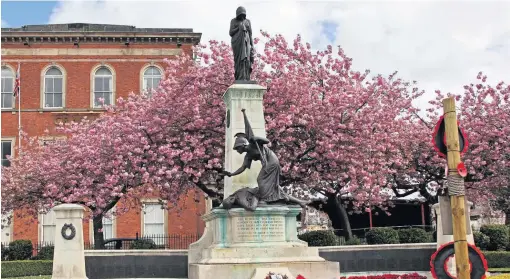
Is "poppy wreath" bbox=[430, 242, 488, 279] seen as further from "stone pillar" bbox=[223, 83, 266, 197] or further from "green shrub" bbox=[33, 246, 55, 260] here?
"green shrub" bbox=[33, 246, 55, 260]

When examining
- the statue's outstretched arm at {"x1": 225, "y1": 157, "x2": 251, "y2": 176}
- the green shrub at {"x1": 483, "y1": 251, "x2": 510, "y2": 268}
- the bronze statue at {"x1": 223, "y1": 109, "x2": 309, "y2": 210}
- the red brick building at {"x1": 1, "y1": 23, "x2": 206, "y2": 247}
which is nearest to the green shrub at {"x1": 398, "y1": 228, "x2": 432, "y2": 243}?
the green shrub at {"x1": 483, "y1": 251, "x2": 510, "y2": 268}

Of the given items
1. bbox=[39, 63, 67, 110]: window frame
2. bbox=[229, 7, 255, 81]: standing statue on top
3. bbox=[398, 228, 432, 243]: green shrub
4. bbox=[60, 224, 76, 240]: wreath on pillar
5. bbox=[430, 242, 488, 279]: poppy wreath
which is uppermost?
bbox=[39, 63, 67, 110]: window frame

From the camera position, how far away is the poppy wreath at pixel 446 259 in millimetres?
7527

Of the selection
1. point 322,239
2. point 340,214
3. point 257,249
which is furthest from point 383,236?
point 257,249

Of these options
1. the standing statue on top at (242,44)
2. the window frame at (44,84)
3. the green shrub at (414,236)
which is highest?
the window frame at (44,84)

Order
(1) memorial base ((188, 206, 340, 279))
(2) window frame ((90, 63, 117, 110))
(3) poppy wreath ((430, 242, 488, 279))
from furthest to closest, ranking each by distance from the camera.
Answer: (2) window frame ((90, 63, 117, 110)) < (1) memorial base ((188, 206, 340, 279)) < (3) poppy wreath ((430, 242, 488, 279))

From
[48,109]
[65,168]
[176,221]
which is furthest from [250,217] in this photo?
[48,109]

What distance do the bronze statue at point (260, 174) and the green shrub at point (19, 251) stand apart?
46.3 ft

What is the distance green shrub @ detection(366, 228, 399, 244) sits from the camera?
25906mm

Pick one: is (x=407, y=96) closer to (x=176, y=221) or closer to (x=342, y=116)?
(x=342, y=116)

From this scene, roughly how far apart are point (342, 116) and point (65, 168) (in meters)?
11.4

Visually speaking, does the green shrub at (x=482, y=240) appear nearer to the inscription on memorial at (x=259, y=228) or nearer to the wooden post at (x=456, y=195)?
the inscription on memorial at (x=259, y=228)

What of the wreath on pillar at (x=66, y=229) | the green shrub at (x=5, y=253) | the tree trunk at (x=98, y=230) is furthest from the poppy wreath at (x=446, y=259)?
the green shrub at (x=5, y=253)

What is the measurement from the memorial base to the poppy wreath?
8276mm
